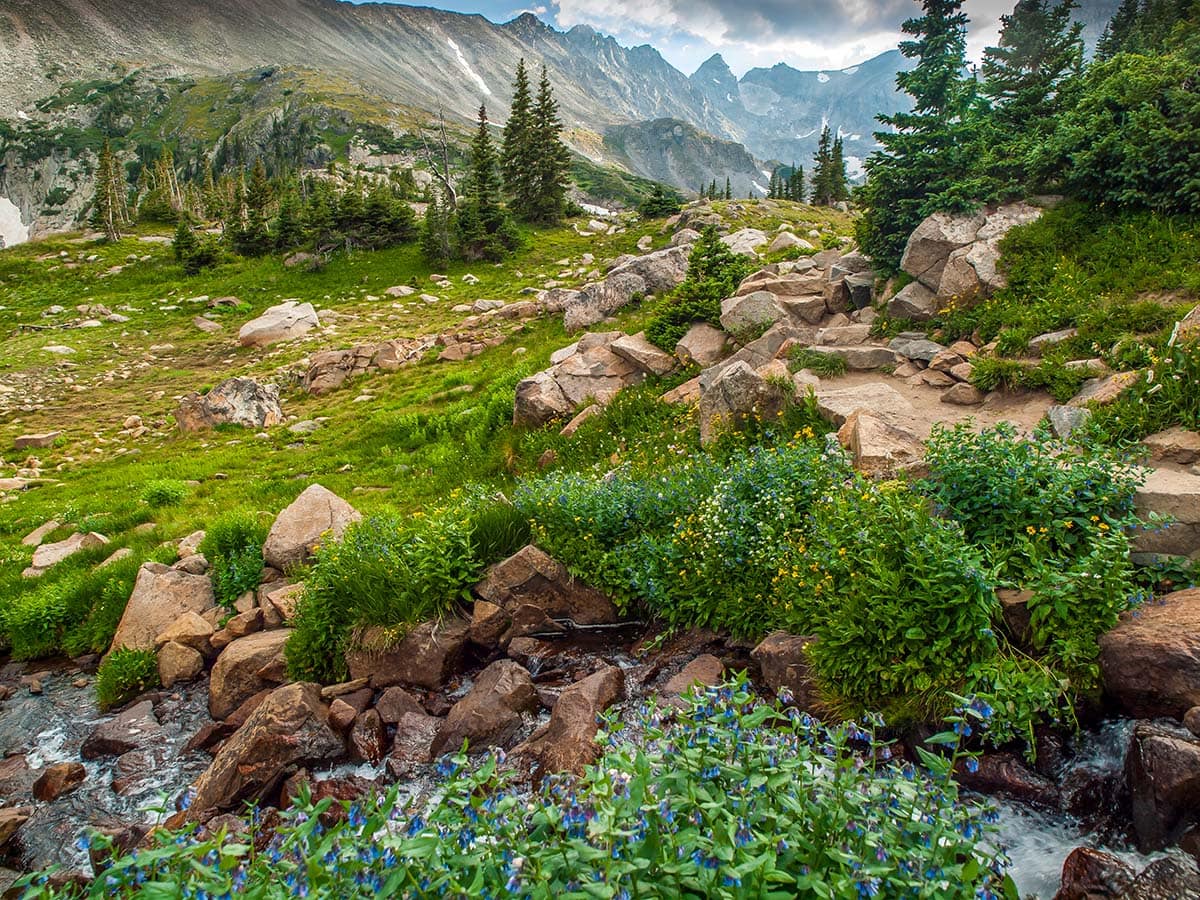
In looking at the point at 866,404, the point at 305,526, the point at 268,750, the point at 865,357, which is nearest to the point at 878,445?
the point at 866,404

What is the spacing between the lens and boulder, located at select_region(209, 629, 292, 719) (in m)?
8.20

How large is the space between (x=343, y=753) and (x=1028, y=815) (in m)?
6.76

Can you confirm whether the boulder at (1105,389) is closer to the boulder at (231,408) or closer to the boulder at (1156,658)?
the boulder at (1156,658)

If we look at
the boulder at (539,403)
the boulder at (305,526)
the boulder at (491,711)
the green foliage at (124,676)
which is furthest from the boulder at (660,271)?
the green foliage at (124,676)

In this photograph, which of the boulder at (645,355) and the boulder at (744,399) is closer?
the boulder at (744,399)

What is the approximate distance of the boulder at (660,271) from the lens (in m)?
22.4

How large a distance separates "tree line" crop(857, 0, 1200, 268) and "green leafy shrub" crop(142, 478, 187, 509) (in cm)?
1731

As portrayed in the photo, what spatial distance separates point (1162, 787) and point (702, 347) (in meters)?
11.8

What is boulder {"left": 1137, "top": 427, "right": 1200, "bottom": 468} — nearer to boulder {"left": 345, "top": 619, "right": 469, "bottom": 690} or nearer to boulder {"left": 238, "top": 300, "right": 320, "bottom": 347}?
boulder {"left": 345, "top": 619, "right": 469, "bottom": 690}

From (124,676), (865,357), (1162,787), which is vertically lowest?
(124,676)

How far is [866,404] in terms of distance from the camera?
10055 mm

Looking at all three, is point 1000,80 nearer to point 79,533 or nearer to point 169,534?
point 169,534

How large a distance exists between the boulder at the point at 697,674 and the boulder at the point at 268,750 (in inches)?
152

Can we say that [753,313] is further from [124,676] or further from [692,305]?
[124,676]
